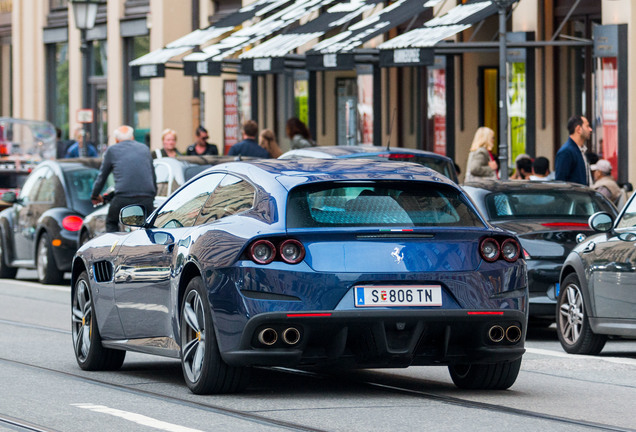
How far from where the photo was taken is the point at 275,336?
9047mm

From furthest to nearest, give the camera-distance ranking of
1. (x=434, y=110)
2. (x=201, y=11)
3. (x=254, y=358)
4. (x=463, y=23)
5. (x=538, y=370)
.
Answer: (x=201, y=11), (x=434, y=110), (x=463, y=23), (x=538, y=370), (x=254, y=358)

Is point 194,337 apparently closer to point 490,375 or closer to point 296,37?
point 490,375

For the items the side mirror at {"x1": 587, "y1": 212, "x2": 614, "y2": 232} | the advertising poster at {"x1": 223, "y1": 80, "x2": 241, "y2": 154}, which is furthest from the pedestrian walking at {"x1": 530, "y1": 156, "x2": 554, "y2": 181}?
the advertising poster at {"x1": 223, "y1": 80, "x2": 241, "y2": 154}

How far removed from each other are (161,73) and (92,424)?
2280cm

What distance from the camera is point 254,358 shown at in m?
9.05

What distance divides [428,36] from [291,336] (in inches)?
604

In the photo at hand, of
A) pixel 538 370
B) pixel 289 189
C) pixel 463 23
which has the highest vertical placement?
pixel 463 23

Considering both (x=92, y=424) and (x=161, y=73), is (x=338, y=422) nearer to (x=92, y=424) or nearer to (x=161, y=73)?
(x=92, y=424)

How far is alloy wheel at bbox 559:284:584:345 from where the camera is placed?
41.6ft

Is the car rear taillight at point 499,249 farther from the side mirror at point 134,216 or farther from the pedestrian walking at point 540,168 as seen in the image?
the pedestrian walking at point 540,168

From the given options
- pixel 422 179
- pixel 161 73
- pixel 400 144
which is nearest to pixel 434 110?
pixel 400 144

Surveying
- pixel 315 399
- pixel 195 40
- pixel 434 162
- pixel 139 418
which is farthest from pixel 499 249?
pixel 195 40

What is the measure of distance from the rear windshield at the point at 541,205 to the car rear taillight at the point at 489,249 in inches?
210

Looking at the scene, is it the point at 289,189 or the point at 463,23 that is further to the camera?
the point at 463,23
